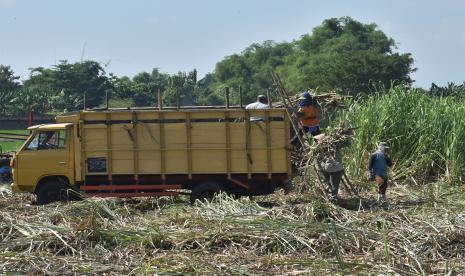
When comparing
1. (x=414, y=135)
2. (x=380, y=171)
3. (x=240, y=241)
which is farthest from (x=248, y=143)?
(x=414, y=135)

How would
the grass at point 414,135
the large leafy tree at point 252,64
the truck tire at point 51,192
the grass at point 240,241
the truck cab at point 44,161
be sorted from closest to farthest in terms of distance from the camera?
the grass at point 240,241 < the truck cab at point 44,161 < the truck tire at point 51,192 < the grass at point 414,135 < the large leafy tree at point 252,64

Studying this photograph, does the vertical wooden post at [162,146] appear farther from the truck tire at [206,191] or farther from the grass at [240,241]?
the grass at [240,241]

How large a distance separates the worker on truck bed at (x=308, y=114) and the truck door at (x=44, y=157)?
4.51 metres

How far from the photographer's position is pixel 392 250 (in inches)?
325

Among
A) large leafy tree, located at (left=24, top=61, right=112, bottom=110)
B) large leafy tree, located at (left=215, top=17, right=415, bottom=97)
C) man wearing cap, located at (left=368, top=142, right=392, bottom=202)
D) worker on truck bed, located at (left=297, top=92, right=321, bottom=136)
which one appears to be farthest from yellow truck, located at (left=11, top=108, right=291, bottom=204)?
large leafy tree, located at (left=24, top=61, right=112, bottom=110)

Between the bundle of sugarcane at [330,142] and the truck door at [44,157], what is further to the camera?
the truck door at [44,157]

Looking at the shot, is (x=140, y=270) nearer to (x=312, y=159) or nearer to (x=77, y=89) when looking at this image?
(x=312, y=159)

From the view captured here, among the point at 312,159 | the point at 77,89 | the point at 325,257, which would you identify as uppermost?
the point at 77,89

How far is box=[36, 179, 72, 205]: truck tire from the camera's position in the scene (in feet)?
44.9

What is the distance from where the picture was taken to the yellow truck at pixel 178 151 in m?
13.0

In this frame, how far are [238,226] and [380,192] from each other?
16.9ft

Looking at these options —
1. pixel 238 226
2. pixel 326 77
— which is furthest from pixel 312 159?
pixel 326 77

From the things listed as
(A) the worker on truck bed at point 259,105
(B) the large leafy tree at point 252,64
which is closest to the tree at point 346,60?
(B) the large leafy tree at point 252,64

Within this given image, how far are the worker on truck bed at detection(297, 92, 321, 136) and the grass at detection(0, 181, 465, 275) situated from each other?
116 inches
